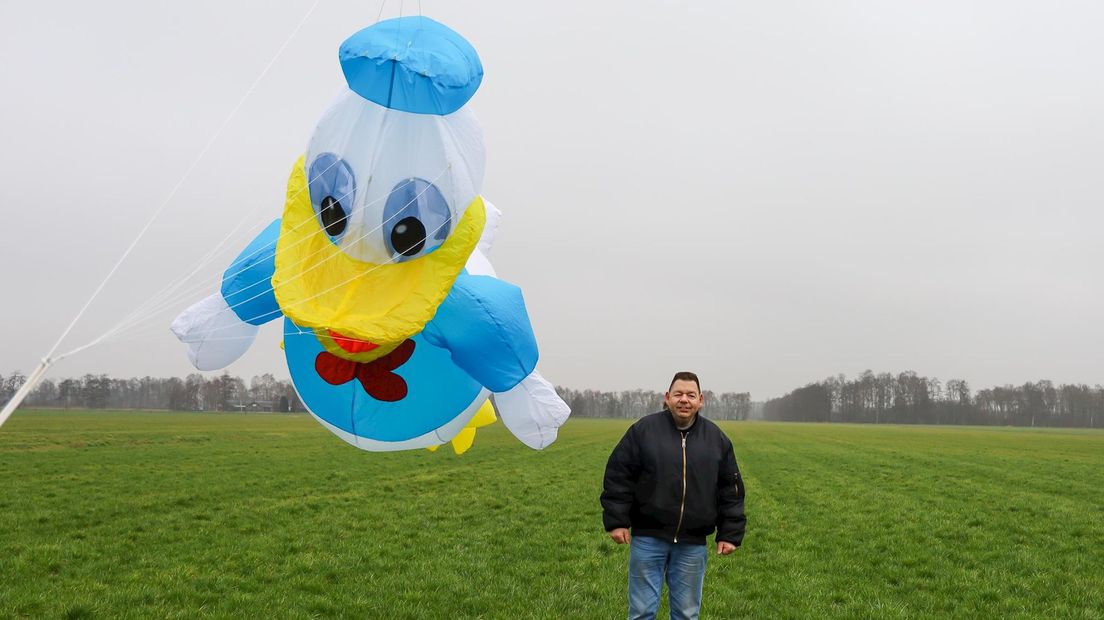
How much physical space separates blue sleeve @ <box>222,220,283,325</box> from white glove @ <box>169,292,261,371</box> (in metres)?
0.13

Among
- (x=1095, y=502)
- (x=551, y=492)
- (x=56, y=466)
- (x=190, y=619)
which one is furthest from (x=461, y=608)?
(x=56, y=466)

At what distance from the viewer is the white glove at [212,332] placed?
5.02 m

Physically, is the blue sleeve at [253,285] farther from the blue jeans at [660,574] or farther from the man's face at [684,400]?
the blue jeans at [660,574]

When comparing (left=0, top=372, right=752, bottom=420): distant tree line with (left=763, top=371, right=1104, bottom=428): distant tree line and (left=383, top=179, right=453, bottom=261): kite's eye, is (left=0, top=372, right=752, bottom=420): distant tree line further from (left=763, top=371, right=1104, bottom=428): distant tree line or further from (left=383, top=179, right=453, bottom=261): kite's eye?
(left=383, top=179, right=453, bottom=261): kite's eye

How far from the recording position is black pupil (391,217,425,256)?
13.7 ft

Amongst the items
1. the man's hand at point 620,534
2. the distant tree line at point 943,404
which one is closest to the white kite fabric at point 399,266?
the man's hand at point 620,534

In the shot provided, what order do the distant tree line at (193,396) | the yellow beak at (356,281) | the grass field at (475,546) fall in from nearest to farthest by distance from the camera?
the yellow beak at (356,281) → the grass field at (475,546) → the distant tree line at (193,396)

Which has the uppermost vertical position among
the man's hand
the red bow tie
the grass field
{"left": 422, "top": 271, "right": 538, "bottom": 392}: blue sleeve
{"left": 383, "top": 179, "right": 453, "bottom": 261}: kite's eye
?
{"left": 383, "top": 179, "right": 453, "bottom": 261}: kite's eye

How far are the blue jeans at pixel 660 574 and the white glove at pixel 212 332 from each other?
3047 millimetres

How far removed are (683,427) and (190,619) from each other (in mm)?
4240

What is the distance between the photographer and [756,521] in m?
11.3

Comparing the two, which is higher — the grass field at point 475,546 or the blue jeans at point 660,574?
the blue jeans at point 660,574

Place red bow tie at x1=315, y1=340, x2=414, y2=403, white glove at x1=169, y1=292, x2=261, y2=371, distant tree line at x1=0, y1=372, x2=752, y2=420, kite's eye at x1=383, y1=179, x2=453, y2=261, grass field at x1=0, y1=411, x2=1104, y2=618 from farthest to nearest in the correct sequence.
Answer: distant tree line at x1=0, y1=372, x2=752, y2=420
grass field at x1=0, y1=411, x2=1104, y2=618
white glove at x1=169, y1=292, x2=261, y2=371
red bow tie at x1=315, y1=340, x2=414, y2=403
kite's eye at x1=383, y1=179, x2=453, y2=261

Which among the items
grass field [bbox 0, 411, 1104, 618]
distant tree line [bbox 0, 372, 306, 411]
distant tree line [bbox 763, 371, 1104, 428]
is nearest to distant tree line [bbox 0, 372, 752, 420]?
distant tree line [bbox 0, 372, 306, 411]
